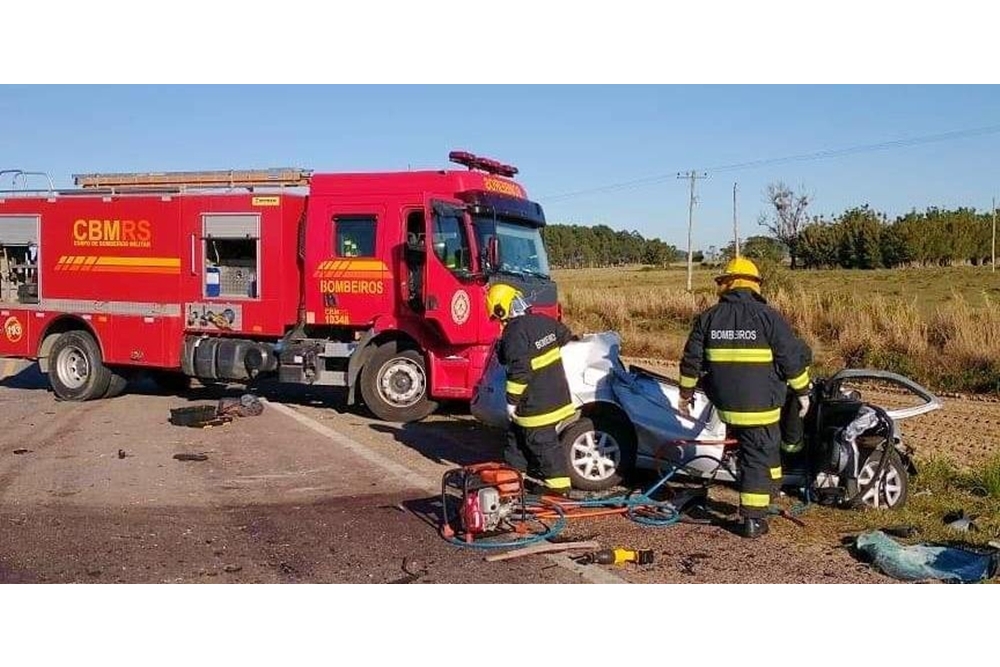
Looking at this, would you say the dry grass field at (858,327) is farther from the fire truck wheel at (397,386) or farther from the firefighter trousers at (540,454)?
the firefighter trousers at (540,454)

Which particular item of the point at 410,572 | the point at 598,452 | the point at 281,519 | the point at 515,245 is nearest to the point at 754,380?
the point at 598,452

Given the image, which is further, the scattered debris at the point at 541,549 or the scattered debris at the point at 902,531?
the scattered debris at the point at 902,531

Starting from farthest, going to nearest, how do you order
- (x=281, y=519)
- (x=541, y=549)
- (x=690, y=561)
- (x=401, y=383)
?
(x=401, y=383) → (x=281, y=519) → (x=541, y=549) → (x=690, y=561)

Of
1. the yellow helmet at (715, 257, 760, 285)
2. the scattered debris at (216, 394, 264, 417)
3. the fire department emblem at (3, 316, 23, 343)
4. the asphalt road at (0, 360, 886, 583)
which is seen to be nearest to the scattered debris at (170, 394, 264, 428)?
the scattered debris at (216, 394, 264, 417)

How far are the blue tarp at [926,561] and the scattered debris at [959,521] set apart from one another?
574mm

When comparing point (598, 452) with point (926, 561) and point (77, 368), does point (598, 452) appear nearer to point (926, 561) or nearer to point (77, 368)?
point (926, 561)

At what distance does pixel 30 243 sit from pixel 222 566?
9929mm

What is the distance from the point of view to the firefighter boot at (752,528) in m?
5.91

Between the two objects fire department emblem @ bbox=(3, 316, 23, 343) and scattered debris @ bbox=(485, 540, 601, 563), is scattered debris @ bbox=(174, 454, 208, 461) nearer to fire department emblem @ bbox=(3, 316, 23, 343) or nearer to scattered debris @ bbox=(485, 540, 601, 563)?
scattered debris @ bbox=(485, 540, 601, 563)

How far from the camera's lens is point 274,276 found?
39.9 ft

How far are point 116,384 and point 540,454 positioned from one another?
8776 mm

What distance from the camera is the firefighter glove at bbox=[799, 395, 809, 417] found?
21.2ft

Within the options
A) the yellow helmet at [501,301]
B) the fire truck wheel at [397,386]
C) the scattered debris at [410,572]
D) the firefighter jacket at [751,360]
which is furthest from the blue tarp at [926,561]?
the fire truck wheel at [397,386]

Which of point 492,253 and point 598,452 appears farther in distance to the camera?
point 492,253
